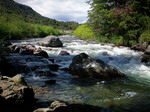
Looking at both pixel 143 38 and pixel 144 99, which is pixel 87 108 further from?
pixel 143 38

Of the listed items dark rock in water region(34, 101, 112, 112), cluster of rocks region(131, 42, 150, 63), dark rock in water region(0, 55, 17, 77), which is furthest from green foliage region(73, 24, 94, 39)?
dark rock in water region(34, 101, 112, 112)

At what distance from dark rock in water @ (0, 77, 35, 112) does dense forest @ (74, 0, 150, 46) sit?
14.6 m

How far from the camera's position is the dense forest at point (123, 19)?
68.4ft

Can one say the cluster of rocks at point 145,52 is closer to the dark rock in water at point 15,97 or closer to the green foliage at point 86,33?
the green foliage at point 86,33

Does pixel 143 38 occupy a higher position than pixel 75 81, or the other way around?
pixel 143 38

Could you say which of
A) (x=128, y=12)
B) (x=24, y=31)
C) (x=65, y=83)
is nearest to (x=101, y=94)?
(x=65, y=83)

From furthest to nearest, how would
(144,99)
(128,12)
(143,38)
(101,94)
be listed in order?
1. (128,12)
2. (143,38)
3. (101,94)
4. (144,99)

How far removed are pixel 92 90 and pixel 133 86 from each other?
1.97 m

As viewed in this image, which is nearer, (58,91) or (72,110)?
(72,110)

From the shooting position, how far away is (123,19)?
21328 mm

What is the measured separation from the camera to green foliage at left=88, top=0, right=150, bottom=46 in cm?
2106

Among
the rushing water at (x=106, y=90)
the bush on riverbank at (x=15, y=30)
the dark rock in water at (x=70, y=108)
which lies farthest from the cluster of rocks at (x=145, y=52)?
the bush on riverbank at (x=15, y=30)

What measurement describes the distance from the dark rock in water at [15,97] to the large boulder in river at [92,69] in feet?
14.6

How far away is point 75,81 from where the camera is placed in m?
9.95
